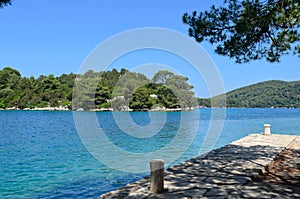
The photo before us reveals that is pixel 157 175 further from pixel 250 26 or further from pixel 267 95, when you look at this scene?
pixel 267 95

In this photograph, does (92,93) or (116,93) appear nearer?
(116,93)

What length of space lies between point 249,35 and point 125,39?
21.4 ft

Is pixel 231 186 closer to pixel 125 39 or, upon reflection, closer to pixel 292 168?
pixel 292 168

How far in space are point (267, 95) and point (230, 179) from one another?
150850 mm

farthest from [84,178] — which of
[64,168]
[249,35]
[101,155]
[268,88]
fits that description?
[268,88]

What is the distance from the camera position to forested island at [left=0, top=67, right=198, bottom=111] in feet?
208

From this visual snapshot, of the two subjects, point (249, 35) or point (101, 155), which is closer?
point (249, 35)

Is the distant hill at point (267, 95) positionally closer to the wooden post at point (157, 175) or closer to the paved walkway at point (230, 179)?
the paved walkway at point (230, 179)

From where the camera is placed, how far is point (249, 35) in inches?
279

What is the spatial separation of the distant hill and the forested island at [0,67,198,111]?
68362 mm

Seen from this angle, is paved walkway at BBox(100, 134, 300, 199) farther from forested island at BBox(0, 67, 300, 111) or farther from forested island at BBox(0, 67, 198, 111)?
forested island at BBox(0, 67, 198, 111)

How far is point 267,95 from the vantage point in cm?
14375

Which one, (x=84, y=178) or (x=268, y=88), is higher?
(x=268, y=88)

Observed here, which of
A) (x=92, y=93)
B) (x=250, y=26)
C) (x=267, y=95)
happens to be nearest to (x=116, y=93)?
(x=92, y=93)
